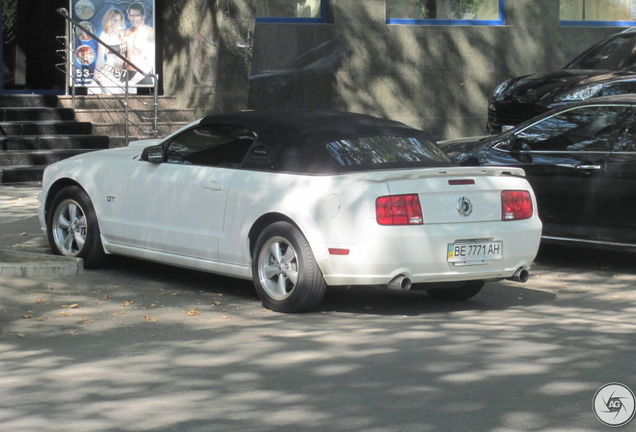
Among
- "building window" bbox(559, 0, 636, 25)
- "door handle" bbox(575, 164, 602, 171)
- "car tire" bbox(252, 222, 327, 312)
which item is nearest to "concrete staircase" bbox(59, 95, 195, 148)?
"building window" bbox(559, 0, 636, 25)

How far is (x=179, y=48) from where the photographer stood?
61.1ft

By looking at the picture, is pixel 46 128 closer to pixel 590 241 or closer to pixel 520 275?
pixel 590 241

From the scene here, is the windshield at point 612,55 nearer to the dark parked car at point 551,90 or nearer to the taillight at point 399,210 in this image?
the dark parked car at point 551,90

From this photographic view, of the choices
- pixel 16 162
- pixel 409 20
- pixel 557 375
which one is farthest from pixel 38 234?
pixel 409 20

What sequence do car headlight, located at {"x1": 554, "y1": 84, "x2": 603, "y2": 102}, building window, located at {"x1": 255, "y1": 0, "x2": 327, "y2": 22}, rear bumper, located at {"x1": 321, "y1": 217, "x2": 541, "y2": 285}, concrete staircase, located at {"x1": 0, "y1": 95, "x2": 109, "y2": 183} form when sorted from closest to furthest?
rear bumper, located at {"x1": 321, "y1": 217, "x2": 541, "y2": 285} → car headlight, located at {"x1": 554, "y1": 84, "x2": 603, "y2": 102} → concrete staircase, located at {"x1": 0, "y1": 95, "x2": 109, "y2": 183} → building window, located at {"x1": 255, "y1": 0, "x2": 327, "y2": 22}

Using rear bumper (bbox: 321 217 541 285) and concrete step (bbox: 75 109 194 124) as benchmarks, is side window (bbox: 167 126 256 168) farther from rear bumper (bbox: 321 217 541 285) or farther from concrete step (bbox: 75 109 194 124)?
concrete step (bbox: 75 109 194 124)

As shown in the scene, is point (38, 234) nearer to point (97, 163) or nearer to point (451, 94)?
point (97, 163)

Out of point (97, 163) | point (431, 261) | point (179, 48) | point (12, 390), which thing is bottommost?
point (12, 390)

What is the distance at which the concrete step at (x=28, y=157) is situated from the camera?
637 inches

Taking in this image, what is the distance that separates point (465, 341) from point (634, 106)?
409 cm

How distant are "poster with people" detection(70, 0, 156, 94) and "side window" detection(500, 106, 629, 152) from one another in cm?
871

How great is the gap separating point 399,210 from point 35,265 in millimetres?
3407

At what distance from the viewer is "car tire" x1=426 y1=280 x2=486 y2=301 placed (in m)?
9.06

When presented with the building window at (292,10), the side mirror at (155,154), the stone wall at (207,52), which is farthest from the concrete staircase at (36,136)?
the side mirror at (155,154)
